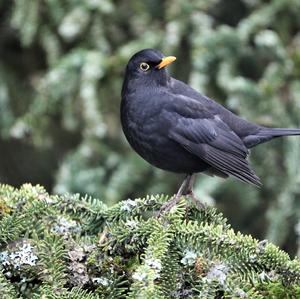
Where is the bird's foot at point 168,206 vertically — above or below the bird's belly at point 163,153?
below

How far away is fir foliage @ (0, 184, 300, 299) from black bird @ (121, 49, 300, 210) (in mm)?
1019

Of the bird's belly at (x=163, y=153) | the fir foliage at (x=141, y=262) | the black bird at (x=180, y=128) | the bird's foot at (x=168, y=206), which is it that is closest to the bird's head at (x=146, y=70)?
the black bird at (x=180, y=128)

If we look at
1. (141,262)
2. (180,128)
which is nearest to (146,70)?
(180,128)

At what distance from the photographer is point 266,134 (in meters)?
4.53

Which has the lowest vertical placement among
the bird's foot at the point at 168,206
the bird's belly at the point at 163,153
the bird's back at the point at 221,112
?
the bird's foot at the point at 168,206

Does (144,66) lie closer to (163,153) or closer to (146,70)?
(146,70)

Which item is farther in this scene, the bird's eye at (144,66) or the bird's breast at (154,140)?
the bird's eye at (144,66)

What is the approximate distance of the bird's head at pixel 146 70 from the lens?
4449 millimetres

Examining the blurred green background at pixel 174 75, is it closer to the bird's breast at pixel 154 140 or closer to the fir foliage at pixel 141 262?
the bird's breast at pixel 154 140

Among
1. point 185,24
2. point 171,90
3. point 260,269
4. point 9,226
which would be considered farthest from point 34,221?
point 185,24

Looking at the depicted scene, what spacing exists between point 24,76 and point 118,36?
0.90m

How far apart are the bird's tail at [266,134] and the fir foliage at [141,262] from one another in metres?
1.48

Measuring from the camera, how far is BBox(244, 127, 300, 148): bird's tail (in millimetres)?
4477

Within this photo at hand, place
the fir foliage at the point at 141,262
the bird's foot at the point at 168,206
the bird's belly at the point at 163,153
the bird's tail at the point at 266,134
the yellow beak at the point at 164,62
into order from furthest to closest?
the bird's tail at the point at 266,134, the yellow beak at the point at 164,62, the bird's belly at the point at 163,153, the bird's foot at the point at 168,206, the fir foliage at the point at 141,262
